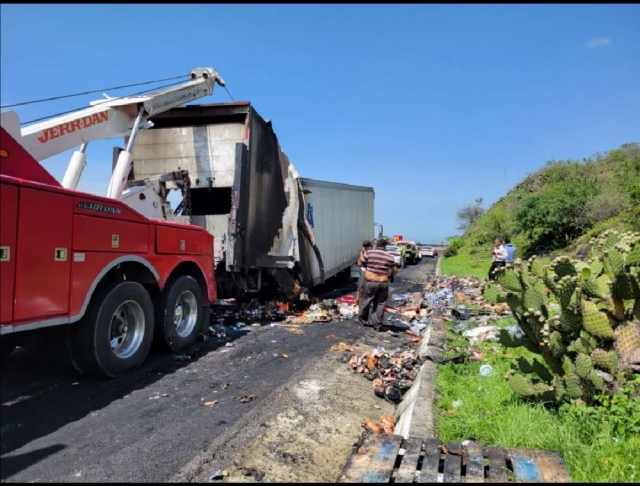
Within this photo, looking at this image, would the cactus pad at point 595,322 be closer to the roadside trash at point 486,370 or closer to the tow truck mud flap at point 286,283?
the roadside trash at point 486,370

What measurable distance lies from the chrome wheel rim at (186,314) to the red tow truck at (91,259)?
0.04 feet

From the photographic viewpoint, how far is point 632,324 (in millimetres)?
3453

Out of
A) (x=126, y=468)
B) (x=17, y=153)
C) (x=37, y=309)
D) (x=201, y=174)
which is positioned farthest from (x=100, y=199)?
(x=201, y=174)

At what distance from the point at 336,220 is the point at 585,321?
377 inches

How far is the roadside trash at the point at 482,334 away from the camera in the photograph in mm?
6554

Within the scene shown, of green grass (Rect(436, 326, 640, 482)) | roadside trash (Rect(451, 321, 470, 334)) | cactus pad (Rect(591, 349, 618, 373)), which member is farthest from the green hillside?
cactus pad (Rect(591, 349, 618, 373))

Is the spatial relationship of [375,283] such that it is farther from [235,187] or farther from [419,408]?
[419,408]

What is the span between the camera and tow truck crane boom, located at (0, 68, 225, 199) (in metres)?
4.79

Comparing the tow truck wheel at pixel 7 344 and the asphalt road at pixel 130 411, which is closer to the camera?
the asphalt road at pixel 130 411

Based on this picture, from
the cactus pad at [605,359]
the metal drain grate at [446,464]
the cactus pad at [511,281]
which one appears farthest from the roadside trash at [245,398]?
the cactus pad at [605,359]

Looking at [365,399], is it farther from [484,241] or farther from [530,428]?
[484,241]

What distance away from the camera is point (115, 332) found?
4836mm

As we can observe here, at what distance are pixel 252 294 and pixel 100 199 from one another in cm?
524

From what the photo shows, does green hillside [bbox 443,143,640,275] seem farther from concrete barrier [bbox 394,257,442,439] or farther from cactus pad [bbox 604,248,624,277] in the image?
cactus pad [bbox 604,248,624,277]
